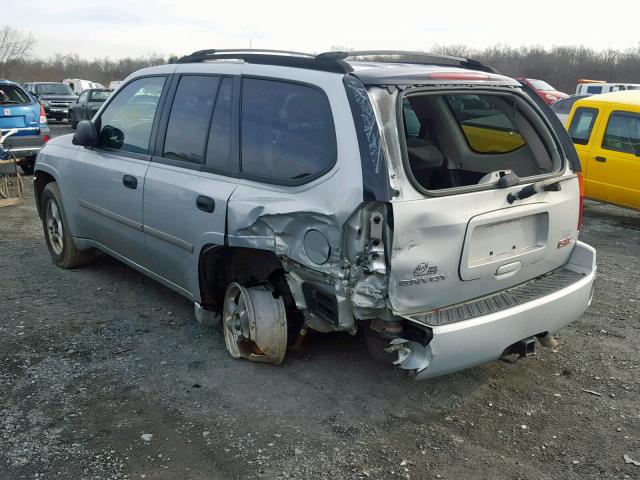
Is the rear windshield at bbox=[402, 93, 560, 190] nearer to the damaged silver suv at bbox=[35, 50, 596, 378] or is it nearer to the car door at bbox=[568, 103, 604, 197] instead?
the damaged silver suv at bbox=[35, 50, 596, 378]

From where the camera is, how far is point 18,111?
10859mm

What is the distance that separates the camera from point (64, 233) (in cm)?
545

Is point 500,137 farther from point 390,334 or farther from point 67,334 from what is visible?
point 67,334

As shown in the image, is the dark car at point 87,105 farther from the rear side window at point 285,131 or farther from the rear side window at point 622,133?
the rear side window at point 285,131

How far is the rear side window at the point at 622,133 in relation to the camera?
7867 mm

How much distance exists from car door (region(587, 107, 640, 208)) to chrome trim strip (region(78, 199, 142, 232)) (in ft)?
20.6

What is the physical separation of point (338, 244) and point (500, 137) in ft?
5.92

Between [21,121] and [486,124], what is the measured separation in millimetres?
9345

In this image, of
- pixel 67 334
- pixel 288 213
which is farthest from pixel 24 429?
pixel 288 213

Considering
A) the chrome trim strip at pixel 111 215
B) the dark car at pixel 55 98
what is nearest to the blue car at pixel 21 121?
the chrome trim strip at pixel 111 215

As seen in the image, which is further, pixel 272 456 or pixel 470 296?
pixel 470 296

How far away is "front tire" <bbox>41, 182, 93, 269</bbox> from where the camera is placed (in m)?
5.43

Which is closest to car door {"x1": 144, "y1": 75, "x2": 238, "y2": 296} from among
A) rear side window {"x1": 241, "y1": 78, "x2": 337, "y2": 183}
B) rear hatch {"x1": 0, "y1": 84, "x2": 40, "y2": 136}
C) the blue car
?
rear side window {"x1": 241, "y1": 78, "x2": 337, "y2": 183}

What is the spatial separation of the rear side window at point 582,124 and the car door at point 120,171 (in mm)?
6199
